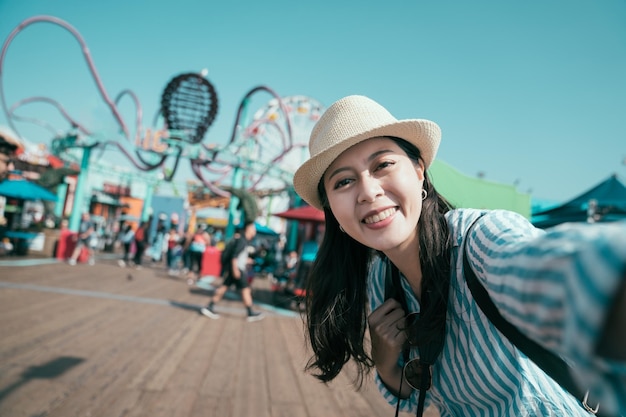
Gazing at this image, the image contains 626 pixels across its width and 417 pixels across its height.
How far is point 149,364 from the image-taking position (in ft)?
11.8

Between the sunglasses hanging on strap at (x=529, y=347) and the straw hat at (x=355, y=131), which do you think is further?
the straw hat at (x=355, y=131)

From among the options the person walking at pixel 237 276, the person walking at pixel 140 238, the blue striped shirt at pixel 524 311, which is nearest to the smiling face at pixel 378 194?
the blue striped shirt at pixel 524 311

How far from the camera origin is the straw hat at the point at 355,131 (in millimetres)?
1210

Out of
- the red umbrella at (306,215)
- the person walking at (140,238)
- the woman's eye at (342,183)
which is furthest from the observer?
the person walking at (140,238)

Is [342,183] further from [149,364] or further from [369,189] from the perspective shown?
[149,364]

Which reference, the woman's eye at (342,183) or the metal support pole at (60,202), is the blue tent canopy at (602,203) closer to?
the woman's eye at (342,183)

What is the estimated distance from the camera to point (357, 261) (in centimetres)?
161

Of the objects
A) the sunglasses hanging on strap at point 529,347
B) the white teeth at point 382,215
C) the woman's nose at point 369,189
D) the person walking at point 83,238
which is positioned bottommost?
the person walking at point 83,238

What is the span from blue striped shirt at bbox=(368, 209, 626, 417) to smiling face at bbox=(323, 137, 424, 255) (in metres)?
0.16

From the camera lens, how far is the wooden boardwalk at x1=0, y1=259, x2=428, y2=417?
2768 millimetres

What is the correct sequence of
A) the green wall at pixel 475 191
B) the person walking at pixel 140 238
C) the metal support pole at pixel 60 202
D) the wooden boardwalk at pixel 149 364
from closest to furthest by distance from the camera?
the wooden boardwalk at pixel 149 364 < the green wall at pixel 475 191 < the person walking at pixel 140 238 < the metal support pole at pixel 60 202

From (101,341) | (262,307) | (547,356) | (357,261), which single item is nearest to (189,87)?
(262,307)

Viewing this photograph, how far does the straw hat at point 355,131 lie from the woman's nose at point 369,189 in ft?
0.45

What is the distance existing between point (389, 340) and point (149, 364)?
3.23 meters
